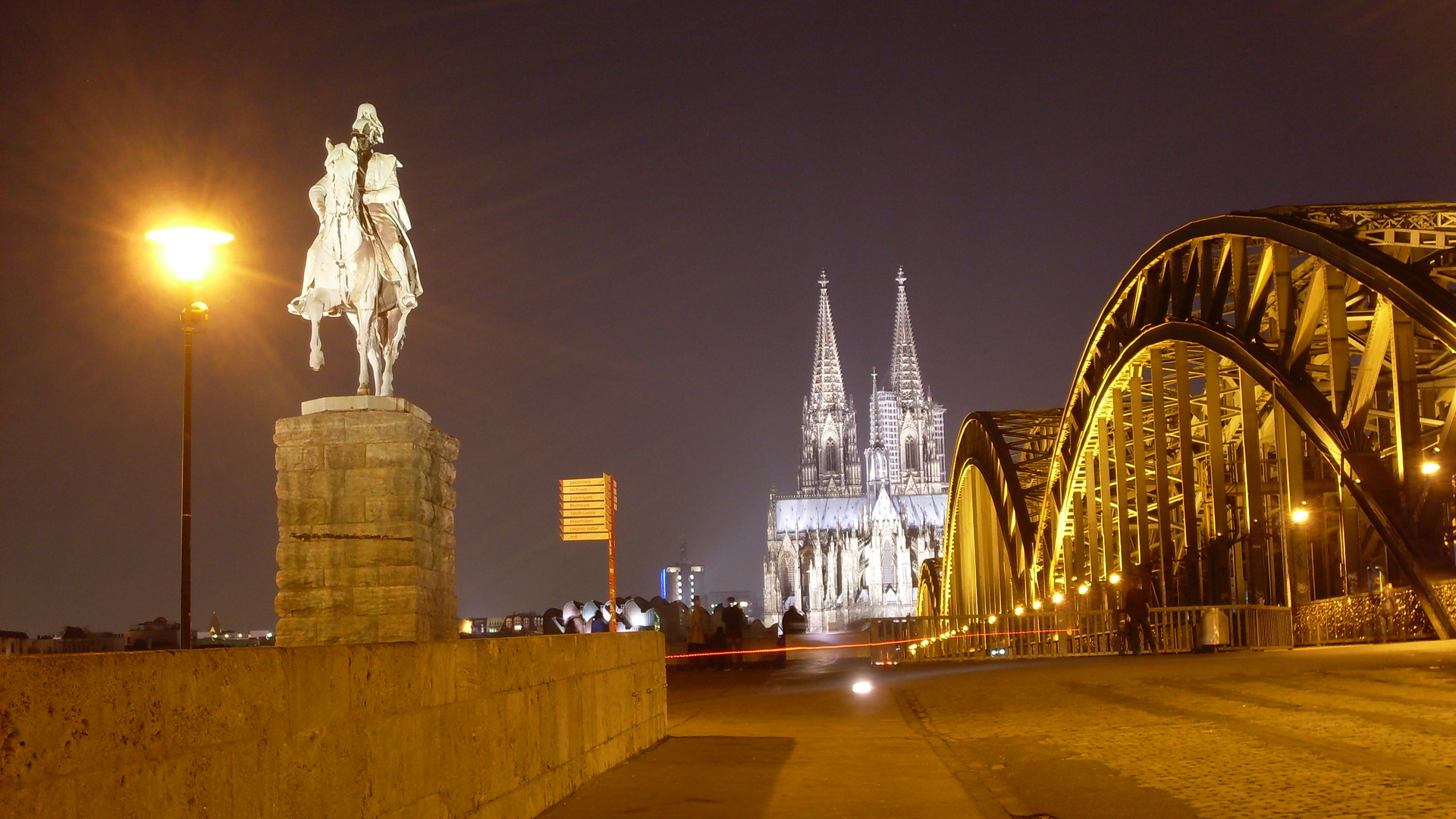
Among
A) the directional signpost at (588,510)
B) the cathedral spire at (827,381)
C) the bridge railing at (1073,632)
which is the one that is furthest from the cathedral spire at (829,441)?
the directional signpost at (588,510)

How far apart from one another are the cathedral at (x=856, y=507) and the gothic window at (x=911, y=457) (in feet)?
0.34

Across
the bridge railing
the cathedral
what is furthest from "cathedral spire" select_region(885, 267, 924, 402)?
the bridge railing

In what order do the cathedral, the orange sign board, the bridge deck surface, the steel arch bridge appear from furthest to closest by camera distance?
the cathedral
the orange sign board
the steel arch bridge
the bridge deck surface

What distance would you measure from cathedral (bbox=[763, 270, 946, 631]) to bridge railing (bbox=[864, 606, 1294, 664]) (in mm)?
121321

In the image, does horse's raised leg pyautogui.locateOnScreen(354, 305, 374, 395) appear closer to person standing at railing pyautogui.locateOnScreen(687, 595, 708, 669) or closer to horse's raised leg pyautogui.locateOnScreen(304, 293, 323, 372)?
horse's raised leg pyautogui.locateOnScreen(304, 293, 323, 372)

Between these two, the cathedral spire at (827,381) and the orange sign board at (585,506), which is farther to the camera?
the cathedral spire at (827,381)

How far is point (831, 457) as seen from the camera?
191m

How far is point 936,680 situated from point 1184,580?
1244cm

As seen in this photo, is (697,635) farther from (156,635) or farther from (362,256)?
(362,256)

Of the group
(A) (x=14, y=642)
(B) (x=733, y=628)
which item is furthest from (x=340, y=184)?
(B) (x=733, y=628)

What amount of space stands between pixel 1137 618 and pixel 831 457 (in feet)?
544

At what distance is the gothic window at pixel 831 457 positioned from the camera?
623 feet

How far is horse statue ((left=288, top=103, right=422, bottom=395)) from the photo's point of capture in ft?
44.3

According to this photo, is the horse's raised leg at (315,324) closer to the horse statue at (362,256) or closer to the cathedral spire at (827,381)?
the horse statue at (362,256)
